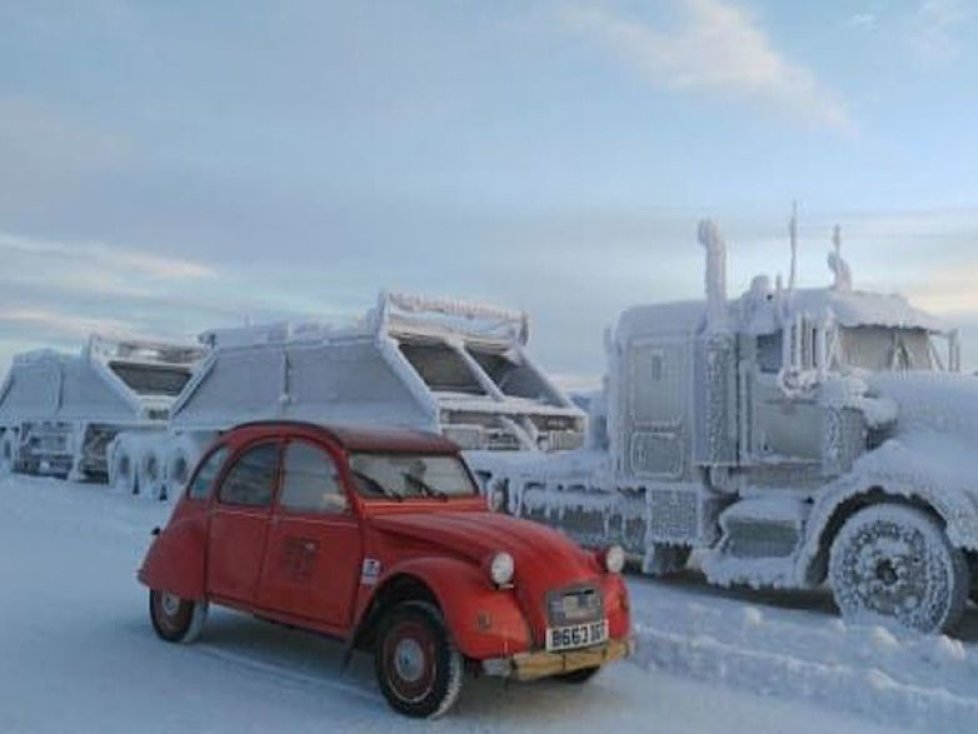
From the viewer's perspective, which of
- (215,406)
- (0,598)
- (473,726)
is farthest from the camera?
(215,406)

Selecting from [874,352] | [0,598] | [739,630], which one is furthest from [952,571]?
[0,598]

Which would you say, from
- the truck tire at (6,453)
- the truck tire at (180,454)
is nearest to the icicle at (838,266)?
the truck tire at (180,454)

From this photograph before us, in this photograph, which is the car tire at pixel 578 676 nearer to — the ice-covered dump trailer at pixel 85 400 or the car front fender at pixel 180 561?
the car front fender at pixel 180 561

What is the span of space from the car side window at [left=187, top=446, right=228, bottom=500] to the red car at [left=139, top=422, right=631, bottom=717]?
12 mm

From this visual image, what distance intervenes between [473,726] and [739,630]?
290cm

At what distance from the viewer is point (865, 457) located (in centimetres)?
955

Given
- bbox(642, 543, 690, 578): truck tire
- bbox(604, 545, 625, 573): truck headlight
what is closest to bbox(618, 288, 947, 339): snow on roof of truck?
bbox(642, 543, 690, 578): truck tire

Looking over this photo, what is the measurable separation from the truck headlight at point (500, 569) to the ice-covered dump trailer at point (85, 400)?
1759cm

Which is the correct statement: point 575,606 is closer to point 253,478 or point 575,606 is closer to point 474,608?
point 474,608

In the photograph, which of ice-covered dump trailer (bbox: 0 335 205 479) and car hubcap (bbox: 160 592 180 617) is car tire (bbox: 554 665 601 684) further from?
ice-covered dump trailer (bbox: 0 335 205 479)

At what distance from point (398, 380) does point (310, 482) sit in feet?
28.4

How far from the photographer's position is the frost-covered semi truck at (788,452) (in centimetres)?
921

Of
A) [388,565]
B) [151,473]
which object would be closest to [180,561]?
[388,565]

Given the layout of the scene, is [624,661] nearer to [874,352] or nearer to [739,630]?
[739,630]
